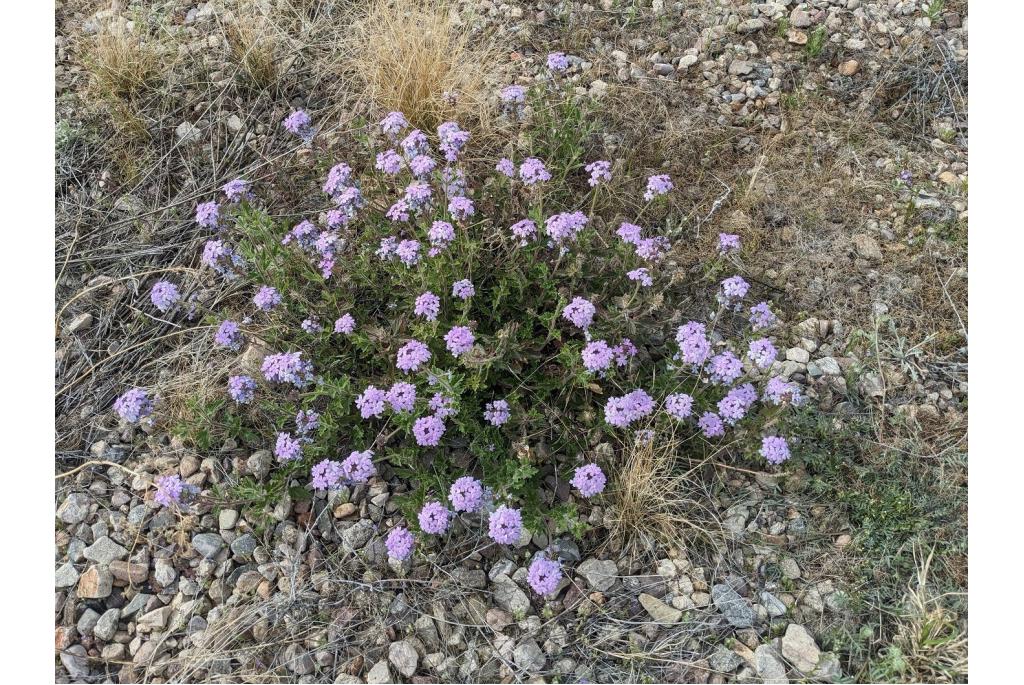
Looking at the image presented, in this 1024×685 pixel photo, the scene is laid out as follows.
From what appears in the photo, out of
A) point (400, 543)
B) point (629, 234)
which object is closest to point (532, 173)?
point (629, 234)

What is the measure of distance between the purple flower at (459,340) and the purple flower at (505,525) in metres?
0.58

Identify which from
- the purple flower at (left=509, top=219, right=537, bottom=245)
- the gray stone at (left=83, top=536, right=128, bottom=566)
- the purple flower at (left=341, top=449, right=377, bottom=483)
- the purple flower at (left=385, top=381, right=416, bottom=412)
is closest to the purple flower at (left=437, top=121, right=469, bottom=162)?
the purple flower at (left=509, top=219, right=537, bottom=245)

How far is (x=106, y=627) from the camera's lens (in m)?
2.63

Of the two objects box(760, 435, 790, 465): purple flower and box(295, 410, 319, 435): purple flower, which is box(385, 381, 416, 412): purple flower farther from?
box(760, 435, 790, 465): purple flower

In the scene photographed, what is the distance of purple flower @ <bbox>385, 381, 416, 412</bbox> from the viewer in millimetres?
2566

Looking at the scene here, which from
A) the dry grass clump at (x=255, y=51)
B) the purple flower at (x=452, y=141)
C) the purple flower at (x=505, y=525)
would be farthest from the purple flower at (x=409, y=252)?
the dry grass clump at (x=255, y=51)

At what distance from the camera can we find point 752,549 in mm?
2668

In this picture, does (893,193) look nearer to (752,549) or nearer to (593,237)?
(593,237)

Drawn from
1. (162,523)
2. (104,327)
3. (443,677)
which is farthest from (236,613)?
(104,327)

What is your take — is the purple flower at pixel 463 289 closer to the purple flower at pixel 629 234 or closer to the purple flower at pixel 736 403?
the purple flower at pixel 629 234

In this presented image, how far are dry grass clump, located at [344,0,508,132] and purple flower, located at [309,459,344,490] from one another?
75.6 inches

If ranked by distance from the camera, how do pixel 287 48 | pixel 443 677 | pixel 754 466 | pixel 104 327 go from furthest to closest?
pixel 287 48, pixel 104 327, pixel 754 466, pixel 443 677

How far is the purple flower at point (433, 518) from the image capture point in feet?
8.09

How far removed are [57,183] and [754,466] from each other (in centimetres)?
367
